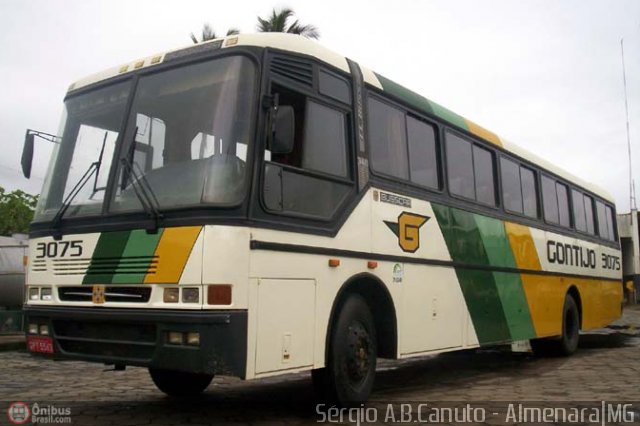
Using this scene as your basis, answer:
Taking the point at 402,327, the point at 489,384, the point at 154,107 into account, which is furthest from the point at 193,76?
the point at 489,384

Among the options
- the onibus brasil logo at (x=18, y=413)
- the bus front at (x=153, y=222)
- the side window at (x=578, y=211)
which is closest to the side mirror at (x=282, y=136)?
the bus front at (x=153, y=222)

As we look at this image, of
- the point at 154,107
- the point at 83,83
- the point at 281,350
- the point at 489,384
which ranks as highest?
the point at 83,83

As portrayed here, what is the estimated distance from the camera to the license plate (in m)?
5.60

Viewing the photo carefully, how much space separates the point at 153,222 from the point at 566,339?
29.5 ft

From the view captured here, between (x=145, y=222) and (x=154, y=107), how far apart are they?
3.60ft

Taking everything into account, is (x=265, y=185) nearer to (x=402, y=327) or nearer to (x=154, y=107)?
(x=154, y=107)

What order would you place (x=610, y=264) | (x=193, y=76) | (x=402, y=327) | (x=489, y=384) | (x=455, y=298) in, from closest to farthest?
(x=193, y=76)
(x=402, y=327)
(x=455, y=298)
(x=489, y=384)
(x=610, y=264)

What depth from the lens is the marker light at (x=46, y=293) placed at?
573cm

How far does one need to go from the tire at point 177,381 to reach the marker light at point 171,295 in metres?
2.07

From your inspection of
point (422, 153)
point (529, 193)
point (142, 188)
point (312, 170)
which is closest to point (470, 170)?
point (422, 153)

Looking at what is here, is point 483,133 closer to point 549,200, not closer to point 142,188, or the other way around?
point 549,200

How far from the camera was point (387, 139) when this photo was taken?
6.98 metres

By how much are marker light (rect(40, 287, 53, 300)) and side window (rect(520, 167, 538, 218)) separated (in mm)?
7296

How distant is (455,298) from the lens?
7.85 metres
